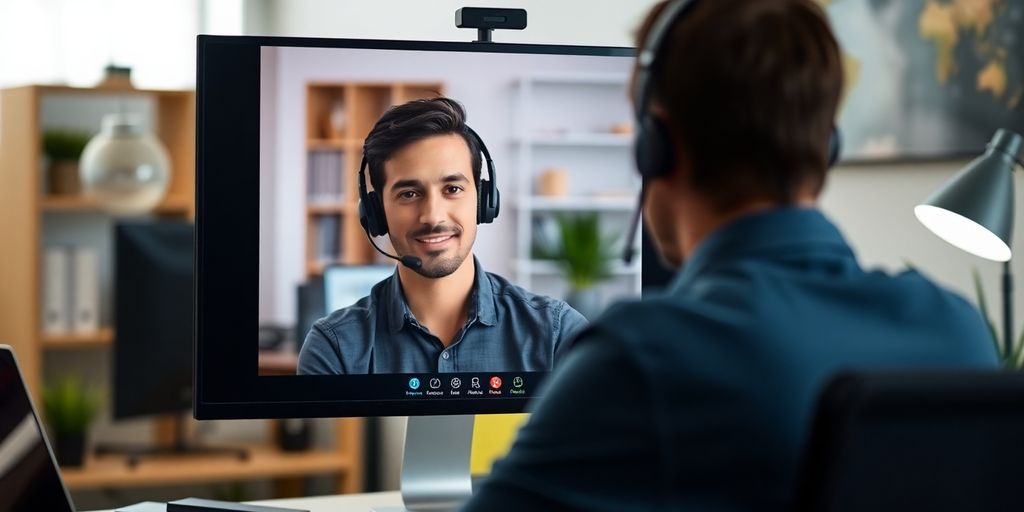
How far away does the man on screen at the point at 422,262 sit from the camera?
138 cm

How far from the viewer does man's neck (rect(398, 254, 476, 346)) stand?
1380 millimetres

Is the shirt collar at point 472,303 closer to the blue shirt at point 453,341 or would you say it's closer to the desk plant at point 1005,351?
the blue shirt at point 453,341

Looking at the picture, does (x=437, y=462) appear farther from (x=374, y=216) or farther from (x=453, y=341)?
(x=374, y=216)

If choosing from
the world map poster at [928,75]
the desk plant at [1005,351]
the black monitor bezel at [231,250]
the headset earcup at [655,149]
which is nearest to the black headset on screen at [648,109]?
the headset earcup at [655,149]

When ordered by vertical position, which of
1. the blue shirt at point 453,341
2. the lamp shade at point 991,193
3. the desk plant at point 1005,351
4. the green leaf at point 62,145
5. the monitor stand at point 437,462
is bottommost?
the monitor stand at point 437,462

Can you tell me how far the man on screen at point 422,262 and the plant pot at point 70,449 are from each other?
290cm

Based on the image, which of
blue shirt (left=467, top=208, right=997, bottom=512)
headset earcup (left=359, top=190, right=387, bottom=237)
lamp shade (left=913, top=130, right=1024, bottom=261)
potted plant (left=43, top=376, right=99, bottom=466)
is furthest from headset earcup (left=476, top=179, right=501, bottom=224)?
potted plant (left=43, top=376, right=99, bottom=466)

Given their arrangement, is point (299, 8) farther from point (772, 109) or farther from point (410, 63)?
point (772, 109)

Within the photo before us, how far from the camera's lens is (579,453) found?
2.28ft

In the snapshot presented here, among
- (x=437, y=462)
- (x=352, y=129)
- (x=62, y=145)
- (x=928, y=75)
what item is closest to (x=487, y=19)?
(x=352, y=129)

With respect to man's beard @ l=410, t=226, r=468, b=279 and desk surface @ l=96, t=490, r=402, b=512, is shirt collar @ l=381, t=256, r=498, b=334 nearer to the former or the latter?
man's beard @ l=410, t=226, r=468, b=279

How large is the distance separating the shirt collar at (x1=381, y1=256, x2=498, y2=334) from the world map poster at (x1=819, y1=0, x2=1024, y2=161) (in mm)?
1295

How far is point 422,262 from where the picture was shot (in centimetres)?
139

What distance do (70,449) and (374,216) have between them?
2987mm
